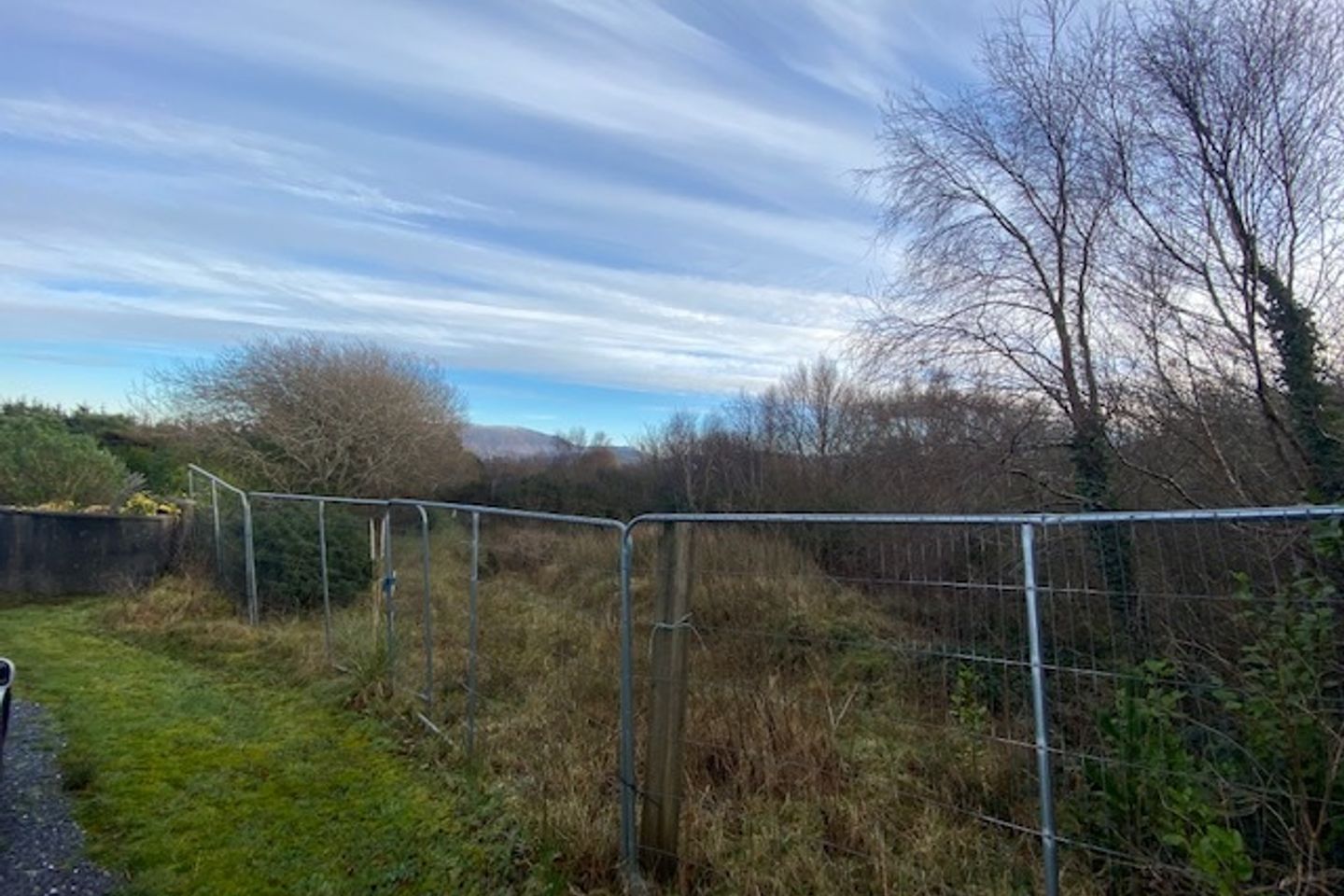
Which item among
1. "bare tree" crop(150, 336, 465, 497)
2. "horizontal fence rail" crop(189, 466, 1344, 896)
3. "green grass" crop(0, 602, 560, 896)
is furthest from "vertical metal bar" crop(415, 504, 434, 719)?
"bare tree" crop(150, 336, 465, 497)

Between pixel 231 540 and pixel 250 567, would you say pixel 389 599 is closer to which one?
pixel 250 567

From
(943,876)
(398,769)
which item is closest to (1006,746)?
(943,876)

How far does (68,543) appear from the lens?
10.3 meters

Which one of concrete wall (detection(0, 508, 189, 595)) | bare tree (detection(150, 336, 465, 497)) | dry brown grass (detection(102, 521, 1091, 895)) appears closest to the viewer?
dry brown grass (detection(102, 521, 1091, 895))

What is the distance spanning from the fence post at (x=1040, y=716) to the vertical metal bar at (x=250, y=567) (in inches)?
340

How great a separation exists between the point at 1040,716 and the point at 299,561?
905cm

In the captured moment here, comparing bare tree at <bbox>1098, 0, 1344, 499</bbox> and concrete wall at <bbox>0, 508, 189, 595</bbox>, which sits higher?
bare tree at <bbox>1098, 0, 1344, 499</bbox>

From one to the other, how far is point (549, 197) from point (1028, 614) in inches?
476

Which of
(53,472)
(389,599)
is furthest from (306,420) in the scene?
(389,599)

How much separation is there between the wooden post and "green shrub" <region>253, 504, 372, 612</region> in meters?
7.15

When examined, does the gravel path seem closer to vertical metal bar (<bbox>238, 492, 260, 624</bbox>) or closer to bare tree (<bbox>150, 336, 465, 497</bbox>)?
vertical metal bar (<bbox>238, 492, 260, 624</bbox>)

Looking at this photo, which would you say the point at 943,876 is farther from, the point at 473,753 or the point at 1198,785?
the point at 473,753

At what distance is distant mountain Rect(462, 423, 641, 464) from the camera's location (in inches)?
1020

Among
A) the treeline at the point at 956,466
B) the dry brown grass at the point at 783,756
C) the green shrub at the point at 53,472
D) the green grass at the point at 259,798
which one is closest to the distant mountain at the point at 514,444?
the treeline at the point at 956,466
